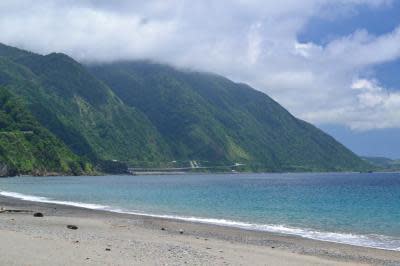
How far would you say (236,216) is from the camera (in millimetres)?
56344

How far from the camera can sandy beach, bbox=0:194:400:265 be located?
2164 cm

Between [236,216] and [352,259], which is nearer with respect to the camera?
[352,259]

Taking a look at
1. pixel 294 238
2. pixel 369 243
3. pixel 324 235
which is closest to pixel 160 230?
pixel 294 238

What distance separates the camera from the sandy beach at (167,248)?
2164 cm

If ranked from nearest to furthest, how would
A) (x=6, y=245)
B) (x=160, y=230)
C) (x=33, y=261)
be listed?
(x=33, y=261), (x=6, y=245), (x=160, y=230)

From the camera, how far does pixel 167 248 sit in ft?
87.0

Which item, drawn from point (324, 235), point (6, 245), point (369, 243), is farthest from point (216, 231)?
point (6, 245)

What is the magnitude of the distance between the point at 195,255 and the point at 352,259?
9.38 meters

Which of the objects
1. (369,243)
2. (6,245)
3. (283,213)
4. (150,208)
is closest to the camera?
(6,245)

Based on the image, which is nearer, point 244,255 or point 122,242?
point 244,255

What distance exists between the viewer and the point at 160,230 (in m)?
38.6

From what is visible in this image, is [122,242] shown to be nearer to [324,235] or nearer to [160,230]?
[160,230]

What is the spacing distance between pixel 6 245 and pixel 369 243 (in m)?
24.7

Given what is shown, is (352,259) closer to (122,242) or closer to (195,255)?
(195,255)
